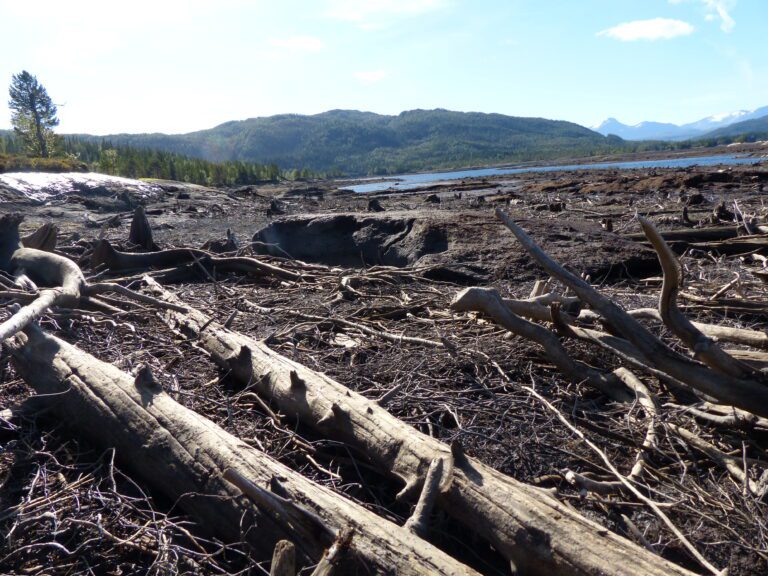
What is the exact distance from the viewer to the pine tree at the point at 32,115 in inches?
2309

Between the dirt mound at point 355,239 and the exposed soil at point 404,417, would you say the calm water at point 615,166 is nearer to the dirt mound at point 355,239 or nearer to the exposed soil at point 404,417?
the dirt mound at point 355,239

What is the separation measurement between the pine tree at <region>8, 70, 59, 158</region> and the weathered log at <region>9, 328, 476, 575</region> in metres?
65.7

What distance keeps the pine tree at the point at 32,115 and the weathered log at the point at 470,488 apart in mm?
66358

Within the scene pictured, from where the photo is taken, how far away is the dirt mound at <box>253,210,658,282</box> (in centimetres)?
648

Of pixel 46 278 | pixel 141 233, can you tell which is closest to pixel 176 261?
pixel 141 233

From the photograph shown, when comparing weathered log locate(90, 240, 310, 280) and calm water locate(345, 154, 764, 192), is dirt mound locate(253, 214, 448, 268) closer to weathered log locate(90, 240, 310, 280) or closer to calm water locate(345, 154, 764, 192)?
weathered log locate(90, 240, 310, 280)

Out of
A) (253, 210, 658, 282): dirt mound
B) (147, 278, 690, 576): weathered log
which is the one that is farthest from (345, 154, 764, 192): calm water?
(147, 278, 690, 576): weathered log

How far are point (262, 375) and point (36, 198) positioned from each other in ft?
67.4

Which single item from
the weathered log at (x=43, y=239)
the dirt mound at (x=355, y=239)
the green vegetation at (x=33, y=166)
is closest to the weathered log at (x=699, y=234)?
the dirt mound at (x=355, y=239)

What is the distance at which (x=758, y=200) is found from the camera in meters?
12.9

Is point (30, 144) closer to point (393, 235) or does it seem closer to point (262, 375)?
point (393, 235)

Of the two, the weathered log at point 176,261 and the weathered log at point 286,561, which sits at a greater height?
the weathered log at point 286,561

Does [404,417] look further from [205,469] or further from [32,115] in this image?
[32,115]

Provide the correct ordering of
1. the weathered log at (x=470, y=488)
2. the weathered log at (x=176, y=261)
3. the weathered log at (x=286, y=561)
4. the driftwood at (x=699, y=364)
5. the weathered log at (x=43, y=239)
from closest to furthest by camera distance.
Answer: the weathered log at (x=286, y=561) < the weathered log at (x=470, y=488) < the driftwood at (x=699, y=364) < the weathered log at (x=43, y=239) < the weathered log at (x=176, y=261)
